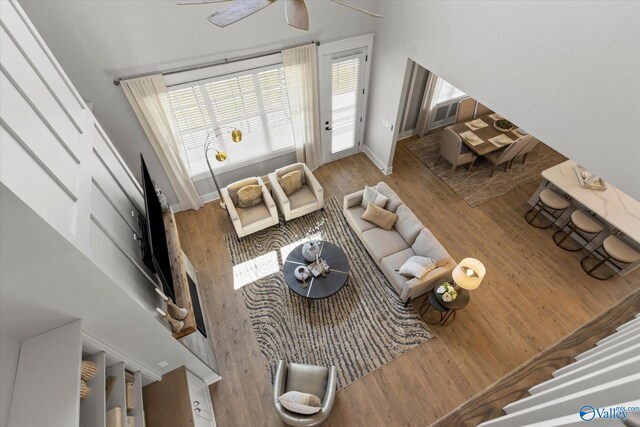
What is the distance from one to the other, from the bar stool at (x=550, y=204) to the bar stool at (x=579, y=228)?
182mm

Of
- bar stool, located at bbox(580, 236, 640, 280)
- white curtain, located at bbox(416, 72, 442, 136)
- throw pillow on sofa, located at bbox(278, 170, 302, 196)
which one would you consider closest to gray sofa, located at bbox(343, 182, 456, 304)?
throw pillow on sofa, located at bbox(278, 170, 302, 196)

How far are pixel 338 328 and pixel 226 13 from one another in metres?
3.82

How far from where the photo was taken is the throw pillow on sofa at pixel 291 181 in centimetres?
535

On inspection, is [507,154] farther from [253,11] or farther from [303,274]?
[253,11]

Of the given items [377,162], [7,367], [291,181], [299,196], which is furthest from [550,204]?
[7,367]

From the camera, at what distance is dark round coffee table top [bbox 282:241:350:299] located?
4324mm

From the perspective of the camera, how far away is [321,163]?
257 inches

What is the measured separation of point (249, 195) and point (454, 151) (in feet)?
13.1

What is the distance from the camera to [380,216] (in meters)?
4.96

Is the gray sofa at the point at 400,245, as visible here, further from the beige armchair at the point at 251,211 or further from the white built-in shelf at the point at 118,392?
the white built-in shelf at the point at 118,392

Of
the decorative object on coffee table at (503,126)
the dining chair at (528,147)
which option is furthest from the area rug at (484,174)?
the decorative object on coffee table at (503,126)

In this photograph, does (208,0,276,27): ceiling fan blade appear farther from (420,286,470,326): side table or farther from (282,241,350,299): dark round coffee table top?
(420,286,470,326): side table

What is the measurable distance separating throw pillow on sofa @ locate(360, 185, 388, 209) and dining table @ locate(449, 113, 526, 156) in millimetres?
2423

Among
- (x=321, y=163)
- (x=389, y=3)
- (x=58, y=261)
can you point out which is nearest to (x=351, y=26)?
(x=389, y=3)
